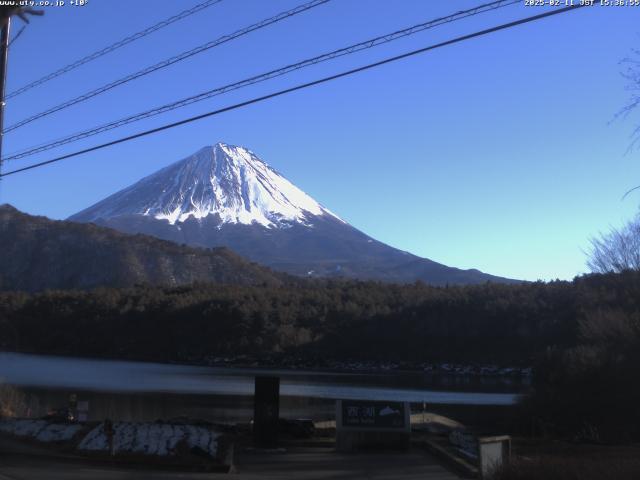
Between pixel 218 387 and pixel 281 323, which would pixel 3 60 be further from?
pixel 281 323

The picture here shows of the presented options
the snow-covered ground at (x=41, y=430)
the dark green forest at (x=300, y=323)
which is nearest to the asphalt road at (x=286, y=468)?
the snow-covered ground at (x=41, y=430)

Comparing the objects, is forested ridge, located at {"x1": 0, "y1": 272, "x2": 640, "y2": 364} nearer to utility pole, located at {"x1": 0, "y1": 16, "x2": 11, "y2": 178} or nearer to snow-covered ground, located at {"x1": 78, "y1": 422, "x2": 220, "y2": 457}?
snow-covered ground, located at {"x1": 78, "y1": 422, "x2": 220, "y2": 457}

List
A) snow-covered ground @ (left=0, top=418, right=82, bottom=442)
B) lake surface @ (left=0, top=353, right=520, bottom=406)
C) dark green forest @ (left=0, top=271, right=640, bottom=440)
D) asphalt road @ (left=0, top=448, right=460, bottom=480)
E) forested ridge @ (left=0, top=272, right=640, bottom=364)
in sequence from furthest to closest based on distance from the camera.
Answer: forested ridge @ (left=0, top=272, right=640, bottom=364), dark green forest @ (left=0, top=271, right=640, bottom=440), lake surface @ (left=0, top=353, right=520, bottom=406), snow-covered ground @ (left=0, top=418, right=82, bottom=442), asphalt road @ (left=0, top=448, right=460, bottom=480)

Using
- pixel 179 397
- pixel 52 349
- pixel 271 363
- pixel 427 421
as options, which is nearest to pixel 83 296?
pixel 52 349

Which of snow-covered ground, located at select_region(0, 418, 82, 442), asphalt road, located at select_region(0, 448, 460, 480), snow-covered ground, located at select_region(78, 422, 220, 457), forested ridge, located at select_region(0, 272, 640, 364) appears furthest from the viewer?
forested ridge, located at select_region(0, 272, 640, 364)

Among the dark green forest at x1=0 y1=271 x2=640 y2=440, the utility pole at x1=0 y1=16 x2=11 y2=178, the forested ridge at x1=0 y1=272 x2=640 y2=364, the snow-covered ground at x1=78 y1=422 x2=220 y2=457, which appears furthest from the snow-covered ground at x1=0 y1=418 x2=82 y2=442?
the forested ridge at x1=0 y1=272 x2=640 y2=364

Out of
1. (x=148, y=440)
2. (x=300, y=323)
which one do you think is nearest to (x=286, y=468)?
(x=148, y=440)

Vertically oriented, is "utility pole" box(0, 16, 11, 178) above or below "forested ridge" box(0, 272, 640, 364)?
below

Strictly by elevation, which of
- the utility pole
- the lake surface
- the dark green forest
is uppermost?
the dark green forest

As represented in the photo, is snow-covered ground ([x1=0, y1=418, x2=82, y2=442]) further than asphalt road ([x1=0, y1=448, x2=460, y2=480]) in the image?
Yes
